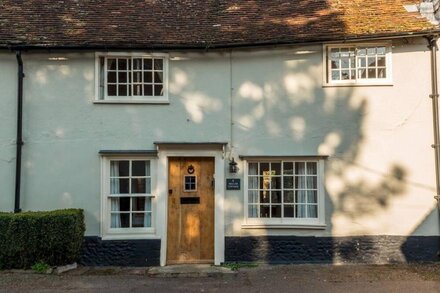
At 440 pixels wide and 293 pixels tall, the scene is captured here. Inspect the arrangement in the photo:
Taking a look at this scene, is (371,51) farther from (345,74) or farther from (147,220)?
(147,220)

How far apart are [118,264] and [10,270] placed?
2.06m

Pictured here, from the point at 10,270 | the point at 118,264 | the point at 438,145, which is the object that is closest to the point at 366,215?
the point at 438,145

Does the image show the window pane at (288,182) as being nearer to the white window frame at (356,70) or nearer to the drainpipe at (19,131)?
the white window frame at (356,70)

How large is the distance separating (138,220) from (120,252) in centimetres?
76

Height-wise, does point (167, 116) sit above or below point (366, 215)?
above

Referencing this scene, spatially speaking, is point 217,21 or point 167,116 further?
point 217,21

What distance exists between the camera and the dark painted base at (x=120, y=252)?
9.72 m

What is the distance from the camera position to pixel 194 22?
35.3 feet

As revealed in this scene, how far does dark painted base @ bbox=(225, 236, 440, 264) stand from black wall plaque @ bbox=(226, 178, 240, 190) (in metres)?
1.06

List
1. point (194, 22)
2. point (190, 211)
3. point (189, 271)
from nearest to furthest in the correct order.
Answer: point (189, 271) → point (190, 211) → point (194, 22)

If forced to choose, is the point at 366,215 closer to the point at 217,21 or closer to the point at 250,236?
the point at 250,236

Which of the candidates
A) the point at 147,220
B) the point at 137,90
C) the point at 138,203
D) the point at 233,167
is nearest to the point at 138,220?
the point at 147,220

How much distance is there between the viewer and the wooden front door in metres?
9.91

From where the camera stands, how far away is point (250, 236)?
9.77m
